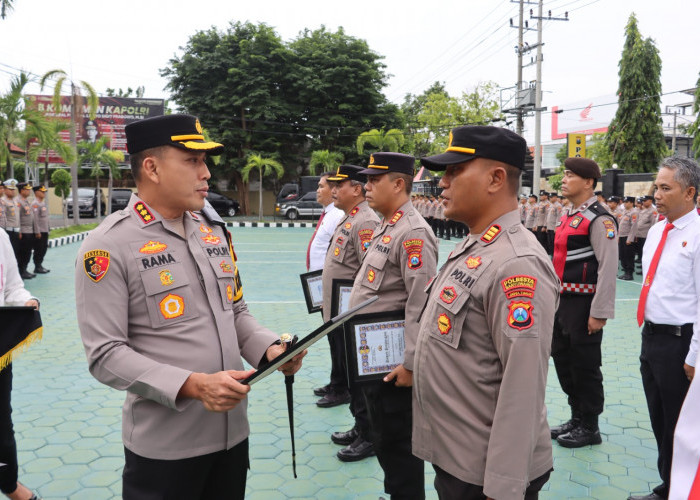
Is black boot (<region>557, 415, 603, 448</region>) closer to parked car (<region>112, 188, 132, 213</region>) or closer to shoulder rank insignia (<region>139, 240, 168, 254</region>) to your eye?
shoulder rank insignia (<region>139, 240, 168, 254</region>)

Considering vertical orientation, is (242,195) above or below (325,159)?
below

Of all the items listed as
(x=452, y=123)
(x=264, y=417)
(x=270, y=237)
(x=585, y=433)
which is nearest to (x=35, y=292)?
(x=264, y=417)

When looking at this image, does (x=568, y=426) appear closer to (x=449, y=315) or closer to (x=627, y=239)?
(x=449, y=315)

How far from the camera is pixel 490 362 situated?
71.9 inches

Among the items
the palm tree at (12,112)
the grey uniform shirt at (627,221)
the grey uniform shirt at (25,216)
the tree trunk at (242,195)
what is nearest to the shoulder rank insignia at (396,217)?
the grey uniform shirt at (25,216)

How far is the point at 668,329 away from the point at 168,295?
102 inches

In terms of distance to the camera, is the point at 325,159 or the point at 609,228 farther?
the point at 325,159

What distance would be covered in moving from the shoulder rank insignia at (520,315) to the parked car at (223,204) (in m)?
28.7

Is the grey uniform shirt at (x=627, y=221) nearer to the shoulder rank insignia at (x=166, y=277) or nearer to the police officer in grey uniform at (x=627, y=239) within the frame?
the police officer in grey uniform at (x=627, y=239)

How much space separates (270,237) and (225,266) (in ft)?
59.8

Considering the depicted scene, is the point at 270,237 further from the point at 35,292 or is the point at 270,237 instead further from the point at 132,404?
the point at 132,404

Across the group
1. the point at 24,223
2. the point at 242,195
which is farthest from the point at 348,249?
the point at 242,195

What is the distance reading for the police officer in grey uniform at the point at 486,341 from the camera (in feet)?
5.59

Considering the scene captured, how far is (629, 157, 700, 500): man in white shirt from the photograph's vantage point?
9.56 ft
